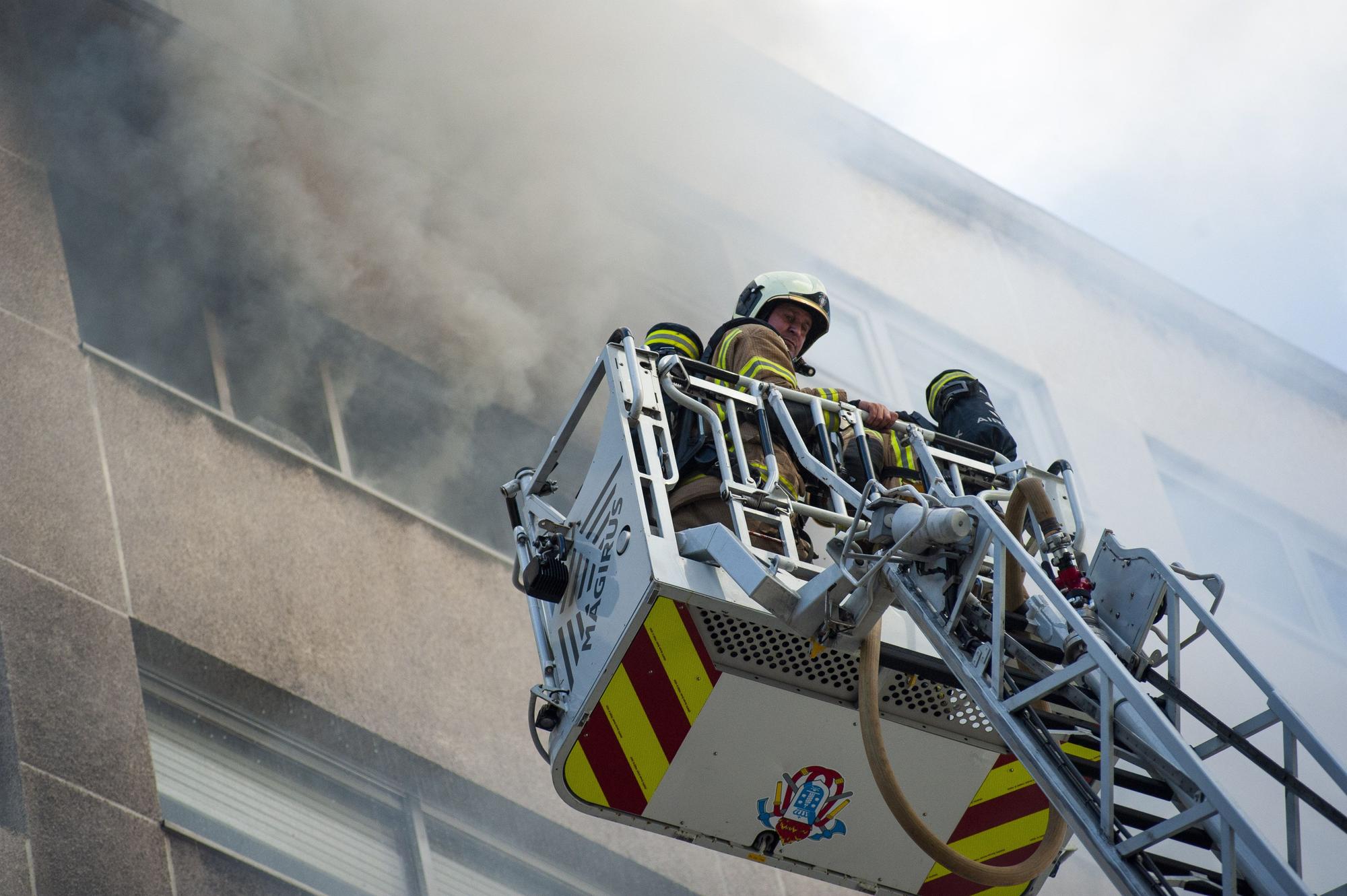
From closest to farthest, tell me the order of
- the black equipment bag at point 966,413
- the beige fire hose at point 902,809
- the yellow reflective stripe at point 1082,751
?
the beige fire hose at point 902,809, the yellow reflective stripe at point 1082,751, the black equipment bag at point 966,413

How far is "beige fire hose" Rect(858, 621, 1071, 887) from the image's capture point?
342 cm

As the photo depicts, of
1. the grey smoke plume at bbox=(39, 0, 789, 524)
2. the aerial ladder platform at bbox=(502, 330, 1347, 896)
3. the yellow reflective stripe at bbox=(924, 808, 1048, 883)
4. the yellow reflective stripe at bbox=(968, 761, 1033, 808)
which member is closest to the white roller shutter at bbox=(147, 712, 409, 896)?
the aerial ladder platform at bbox=(502, 330, 1347, 896)

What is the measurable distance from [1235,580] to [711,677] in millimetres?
7770

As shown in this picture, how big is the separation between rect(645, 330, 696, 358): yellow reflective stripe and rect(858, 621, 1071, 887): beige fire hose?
1.40 m

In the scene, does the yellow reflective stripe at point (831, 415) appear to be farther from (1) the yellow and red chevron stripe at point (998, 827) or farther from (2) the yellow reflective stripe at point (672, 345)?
(1) the yellow and red chevron stripe at point (998, 827)

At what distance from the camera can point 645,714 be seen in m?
4.03

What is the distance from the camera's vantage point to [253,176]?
8.65 metres

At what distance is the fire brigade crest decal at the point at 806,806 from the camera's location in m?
4.16

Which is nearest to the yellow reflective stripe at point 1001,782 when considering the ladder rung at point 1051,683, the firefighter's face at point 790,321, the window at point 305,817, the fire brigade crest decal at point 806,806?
the fire brigade crest decal at point 806,806

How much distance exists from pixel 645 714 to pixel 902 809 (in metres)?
0.87

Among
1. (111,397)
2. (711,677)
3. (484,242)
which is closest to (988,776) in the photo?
(711,677)

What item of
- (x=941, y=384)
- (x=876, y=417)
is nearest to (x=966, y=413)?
(x=941, y=384)

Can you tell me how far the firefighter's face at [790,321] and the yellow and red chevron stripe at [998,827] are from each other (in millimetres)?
1829

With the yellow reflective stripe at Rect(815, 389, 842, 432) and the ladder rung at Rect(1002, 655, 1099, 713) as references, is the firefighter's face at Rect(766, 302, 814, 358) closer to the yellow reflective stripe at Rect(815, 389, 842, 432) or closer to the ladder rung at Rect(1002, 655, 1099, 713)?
the yellow reflective stripe at Rect(815, 389, 842, 432)
